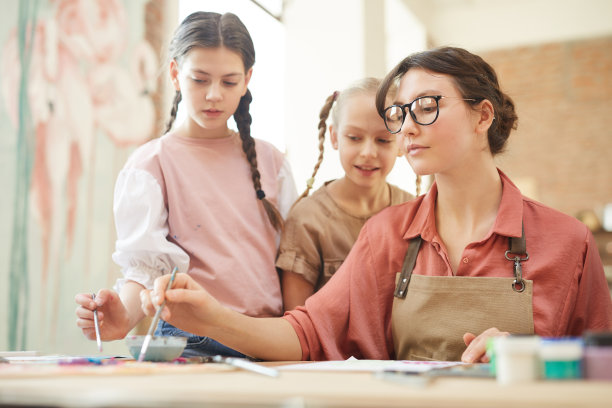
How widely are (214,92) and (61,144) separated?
103cm

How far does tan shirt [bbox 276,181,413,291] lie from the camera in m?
1.73

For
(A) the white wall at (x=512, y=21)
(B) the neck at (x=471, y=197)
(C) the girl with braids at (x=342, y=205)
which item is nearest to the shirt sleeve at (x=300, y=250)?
(C) the girl with braids at (x=342, y=205)

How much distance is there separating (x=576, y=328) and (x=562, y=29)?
6007 millimetres

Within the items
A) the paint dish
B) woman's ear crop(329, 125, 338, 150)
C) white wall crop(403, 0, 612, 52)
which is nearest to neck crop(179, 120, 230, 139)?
woman's ear crop(329, 125, 338, 150)

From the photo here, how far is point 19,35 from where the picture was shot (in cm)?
223

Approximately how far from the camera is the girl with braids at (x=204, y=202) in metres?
1.60

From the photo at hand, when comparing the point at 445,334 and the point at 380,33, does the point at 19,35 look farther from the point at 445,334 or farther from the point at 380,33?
the point at 380,33

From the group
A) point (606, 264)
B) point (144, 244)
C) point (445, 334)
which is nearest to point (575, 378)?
point (445, 334)

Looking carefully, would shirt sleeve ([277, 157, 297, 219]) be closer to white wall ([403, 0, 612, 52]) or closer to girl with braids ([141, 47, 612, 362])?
girl with braids ([141, 47, 612, 362])

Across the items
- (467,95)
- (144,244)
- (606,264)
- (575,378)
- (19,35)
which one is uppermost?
(19,35)

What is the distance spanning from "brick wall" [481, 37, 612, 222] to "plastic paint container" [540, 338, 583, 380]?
19.6 ft

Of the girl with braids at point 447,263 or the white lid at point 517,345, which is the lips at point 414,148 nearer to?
the girl with braids at point 447,263

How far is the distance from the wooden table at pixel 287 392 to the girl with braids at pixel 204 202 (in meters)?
0.84

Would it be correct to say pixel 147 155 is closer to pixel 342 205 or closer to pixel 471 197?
pixel 342 205
